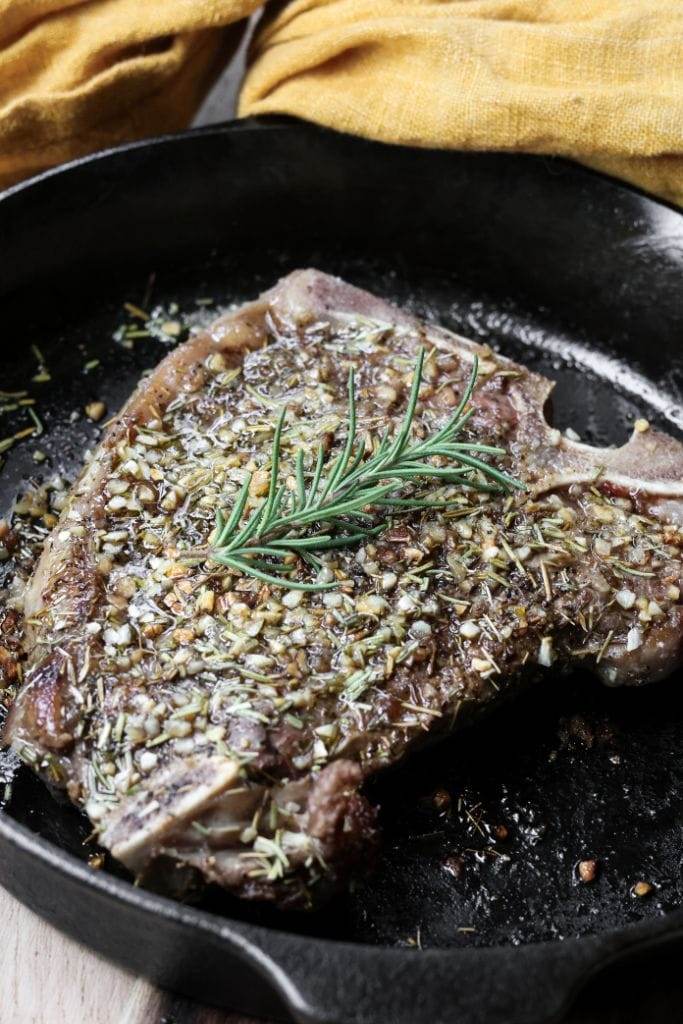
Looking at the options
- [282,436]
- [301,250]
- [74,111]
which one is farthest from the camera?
[301,250]

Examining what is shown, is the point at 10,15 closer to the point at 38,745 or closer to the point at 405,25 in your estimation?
the point at 405,25

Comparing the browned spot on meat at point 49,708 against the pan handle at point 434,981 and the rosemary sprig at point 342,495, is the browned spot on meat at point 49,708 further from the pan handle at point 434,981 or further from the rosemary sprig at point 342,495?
the pan handle at point 434,981

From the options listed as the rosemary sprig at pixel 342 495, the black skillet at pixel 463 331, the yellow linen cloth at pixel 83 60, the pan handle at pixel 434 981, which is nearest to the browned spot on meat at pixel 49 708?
the black skillet at pixel 463 331

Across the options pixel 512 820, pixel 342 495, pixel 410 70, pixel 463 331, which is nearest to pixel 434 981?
pixel 512 820

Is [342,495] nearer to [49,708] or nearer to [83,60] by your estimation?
[49,708]

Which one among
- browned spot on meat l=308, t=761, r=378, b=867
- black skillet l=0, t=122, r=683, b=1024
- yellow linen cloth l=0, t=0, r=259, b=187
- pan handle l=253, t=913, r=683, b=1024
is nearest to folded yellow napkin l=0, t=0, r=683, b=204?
yellow linen cloth l=0, t=0, r=259, b=187

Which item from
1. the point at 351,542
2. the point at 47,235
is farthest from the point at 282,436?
the point at 47,235

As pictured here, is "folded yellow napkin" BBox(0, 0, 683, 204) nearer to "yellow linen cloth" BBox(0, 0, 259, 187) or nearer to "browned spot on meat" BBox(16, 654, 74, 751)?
"yellow linen cloth" BBox(0, 0, 259, 187)
